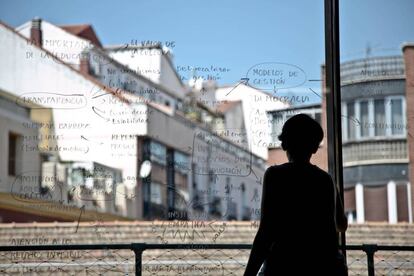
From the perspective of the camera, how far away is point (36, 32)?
5844 mm

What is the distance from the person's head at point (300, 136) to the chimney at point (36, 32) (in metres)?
3.54

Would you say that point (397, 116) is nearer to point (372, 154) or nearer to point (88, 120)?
point (88, 120)

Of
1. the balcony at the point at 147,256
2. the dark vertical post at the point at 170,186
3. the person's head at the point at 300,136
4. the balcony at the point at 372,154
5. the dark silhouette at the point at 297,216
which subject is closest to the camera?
the dark silhouette at the point at 297,216

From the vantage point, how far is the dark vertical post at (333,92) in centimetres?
367

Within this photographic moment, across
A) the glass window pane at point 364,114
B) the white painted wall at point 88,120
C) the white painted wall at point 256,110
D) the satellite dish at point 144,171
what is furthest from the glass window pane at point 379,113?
the satellite dish at point 144,171

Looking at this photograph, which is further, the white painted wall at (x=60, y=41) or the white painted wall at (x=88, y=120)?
the white painted wall at (x=60, y=41)

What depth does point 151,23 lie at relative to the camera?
5.59 meters

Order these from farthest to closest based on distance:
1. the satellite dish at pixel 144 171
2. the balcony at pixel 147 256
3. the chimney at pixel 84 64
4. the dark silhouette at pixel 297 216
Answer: the chimney at pixel 84 64, the satellite dish at pixel 144 171, the balcony at pixel 147 256, the dark silhouette at pixel 297 216

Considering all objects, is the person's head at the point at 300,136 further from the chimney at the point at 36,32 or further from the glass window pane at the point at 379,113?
the chimney at the point at 36,32

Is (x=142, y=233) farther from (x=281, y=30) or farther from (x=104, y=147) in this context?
(x=281, y=30)

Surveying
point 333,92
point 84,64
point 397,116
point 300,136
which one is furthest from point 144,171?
point 300,136

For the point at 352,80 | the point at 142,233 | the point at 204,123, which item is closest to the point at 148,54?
the point at 204,123

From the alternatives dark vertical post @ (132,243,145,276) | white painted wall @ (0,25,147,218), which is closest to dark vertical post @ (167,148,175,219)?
white painted wall @ (0,25,147,218)

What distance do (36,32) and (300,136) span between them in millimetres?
3991
